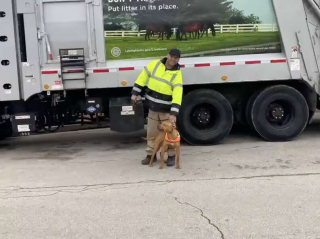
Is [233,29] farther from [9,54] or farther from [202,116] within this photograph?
[9,54]

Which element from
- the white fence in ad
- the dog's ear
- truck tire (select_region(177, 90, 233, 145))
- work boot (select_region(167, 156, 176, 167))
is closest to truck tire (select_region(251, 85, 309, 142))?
truck tire (select_region(177, 90, 233, 145))

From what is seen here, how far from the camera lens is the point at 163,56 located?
23.1 feet

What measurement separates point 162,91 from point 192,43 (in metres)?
1.36

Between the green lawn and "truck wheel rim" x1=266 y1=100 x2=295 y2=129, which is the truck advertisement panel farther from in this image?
"truck wheel rim" x1=266 y1=100 x2=295 y2=129

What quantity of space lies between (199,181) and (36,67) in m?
3.23

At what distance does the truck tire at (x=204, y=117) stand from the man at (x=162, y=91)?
42.8 inches

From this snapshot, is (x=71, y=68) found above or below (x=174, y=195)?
above

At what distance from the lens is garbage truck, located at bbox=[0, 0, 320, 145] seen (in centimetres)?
675

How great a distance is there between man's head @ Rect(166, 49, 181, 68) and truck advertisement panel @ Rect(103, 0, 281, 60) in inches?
41.4

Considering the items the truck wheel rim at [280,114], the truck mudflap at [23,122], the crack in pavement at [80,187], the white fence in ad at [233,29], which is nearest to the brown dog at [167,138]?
the crack in pavement at [80,187]

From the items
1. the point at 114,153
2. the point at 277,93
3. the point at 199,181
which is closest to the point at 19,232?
the point at 199,181

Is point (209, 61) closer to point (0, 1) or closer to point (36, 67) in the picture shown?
point (36, 67)

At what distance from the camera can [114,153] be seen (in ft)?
23.4

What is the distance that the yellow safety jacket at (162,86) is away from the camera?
5.96 metres
